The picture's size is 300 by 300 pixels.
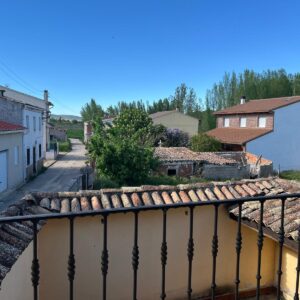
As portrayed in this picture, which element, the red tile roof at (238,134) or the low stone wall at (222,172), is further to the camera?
the red tile roof at (238,134)

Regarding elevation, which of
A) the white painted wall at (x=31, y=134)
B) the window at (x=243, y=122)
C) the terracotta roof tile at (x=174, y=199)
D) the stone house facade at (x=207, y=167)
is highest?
the window at (x=243, y=122)

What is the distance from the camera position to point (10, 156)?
16.9m

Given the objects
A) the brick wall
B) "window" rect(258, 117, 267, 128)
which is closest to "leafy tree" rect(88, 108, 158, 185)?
the brick wall

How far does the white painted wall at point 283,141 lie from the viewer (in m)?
27.0

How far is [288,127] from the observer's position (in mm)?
27859

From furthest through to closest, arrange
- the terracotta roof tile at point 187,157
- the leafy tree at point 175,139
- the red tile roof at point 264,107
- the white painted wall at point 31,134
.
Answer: the leafy tree at point 175,139 < the red tile roof at point 264,107 < the terracotta roof tile at point 187,157 < the white painted wall at point 31,134

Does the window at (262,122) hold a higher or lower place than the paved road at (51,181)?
higher

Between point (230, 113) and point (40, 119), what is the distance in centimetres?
1771

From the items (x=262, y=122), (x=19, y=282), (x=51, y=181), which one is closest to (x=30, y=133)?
(x=51, y=181)

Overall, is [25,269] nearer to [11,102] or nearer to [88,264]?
[88,264]

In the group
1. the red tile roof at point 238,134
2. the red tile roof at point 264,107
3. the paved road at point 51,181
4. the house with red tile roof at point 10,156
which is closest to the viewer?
the paved road at point 51,181

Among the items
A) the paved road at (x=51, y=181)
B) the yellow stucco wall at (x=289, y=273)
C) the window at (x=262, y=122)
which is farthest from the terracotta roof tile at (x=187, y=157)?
the yellow stucco wall at (x=289, y=273)

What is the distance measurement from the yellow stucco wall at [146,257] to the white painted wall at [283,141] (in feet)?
72.3

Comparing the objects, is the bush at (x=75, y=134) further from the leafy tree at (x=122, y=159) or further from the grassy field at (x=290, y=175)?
the leafy tree at (x=122, y=159)
